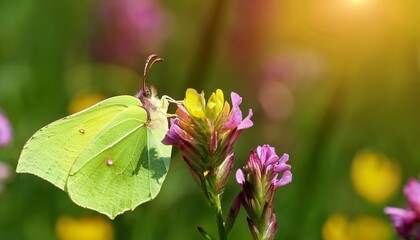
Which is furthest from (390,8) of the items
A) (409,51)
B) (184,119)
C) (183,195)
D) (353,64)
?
(184,119)

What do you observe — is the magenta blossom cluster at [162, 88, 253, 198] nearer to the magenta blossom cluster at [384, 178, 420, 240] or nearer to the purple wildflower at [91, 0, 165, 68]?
the magenta blossom cluster at [384, 178, 420, 240]

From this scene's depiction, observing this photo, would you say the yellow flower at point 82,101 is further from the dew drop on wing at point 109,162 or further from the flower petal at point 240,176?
the flower petal at point 240,176

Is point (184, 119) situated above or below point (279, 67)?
above

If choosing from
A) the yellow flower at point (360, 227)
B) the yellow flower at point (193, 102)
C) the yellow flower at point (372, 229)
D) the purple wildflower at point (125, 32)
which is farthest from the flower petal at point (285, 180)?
the purple wildflower at point (125, 32)

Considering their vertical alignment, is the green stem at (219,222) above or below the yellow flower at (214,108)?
below

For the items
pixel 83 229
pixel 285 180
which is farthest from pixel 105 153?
pixel 83 229

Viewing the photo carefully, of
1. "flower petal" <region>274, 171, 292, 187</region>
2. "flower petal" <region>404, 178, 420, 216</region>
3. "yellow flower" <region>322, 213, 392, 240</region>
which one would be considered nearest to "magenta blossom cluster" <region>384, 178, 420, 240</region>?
"flower petal" <region>404, 178, 420, 216</region>

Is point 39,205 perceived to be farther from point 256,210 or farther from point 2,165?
point 256,210
